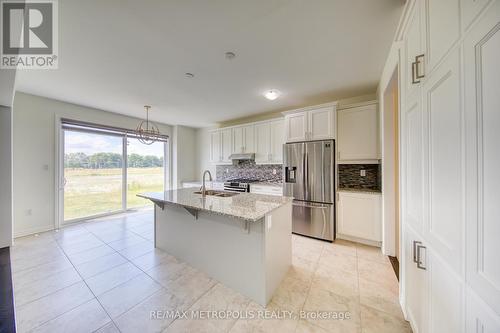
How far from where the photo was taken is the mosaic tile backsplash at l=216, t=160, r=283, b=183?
4415 millimetres

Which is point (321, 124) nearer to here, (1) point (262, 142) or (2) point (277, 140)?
(2) point (277, 140)

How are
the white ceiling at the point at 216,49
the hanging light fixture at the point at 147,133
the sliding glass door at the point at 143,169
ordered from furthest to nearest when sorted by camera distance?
the sliding glass door at the point at 143,169 → the hanging light fixture at the point at 147,133 → the white ceiling at the point at 216,49

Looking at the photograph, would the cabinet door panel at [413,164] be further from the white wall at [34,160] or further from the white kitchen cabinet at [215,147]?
the white wall at [34,160]

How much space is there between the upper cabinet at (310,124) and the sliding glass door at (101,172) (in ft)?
13.4

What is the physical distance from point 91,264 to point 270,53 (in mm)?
3454

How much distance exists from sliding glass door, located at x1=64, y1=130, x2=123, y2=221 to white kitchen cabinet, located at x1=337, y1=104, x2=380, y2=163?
512 centimetres

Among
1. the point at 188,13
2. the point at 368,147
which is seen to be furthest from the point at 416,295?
the point at 188,13

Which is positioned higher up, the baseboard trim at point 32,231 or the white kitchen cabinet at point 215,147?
the white kitchen cabinet at point 215,147

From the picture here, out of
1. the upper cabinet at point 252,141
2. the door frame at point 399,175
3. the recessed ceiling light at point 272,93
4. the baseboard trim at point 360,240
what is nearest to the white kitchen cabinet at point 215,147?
the upper cabinet at point 252,141

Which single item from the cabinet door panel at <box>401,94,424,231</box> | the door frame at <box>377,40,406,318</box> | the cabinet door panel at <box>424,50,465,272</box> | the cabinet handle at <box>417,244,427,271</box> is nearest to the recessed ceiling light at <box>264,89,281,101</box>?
the door frame at <box>377,40,406,318</box>

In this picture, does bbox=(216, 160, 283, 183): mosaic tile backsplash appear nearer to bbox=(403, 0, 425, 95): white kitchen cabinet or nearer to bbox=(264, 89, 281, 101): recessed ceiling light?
bbox=(264, 89, 281, 101): recessed ceiling light

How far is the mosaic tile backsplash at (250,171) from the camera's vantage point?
14.5 ft

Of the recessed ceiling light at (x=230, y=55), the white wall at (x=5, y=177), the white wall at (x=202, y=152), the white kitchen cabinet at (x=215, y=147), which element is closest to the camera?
the recessed ceiling light at (x=230, y=55)

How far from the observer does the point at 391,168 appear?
2.51 meters
